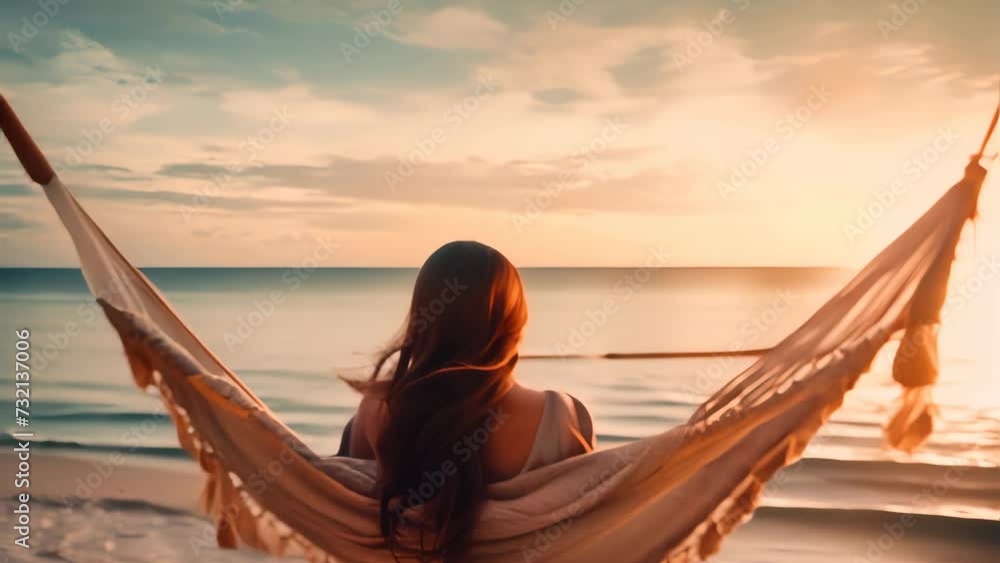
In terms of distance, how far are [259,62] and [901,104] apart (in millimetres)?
7726

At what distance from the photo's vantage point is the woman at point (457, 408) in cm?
141

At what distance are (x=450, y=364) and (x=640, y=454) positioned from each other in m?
0.39

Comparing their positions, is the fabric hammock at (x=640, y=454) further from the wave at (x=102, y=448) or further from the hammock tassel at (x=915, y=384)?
the wave at (x=102, y=448)

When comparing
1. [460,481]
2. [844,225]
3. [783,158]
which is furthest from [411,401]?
[844,225]

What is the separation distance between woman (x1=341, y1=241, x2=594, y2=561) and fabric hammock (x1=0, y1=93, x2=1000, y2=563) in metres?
0.04

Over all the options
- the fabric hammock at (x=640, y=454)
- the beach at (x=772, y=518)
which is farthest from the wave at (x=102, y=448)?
the fabric hammock at (x=640, y=454)

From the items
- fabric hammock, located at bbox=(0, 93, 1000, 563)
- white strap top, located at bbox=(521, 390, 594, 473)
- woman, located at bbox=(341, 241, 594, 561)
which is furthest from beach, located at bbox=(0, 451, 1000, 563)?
white strap top, located at bbox=(521, 390, 594, 473)

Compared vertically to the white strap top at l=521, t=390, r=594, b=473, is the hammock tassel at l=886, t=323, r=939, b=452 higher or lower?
higher

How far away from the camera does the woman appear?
1.41 m

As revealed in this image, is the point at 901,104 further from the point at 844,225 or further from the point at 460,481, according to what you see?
the point at 460,481

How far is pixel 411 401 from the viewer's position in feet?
4.64


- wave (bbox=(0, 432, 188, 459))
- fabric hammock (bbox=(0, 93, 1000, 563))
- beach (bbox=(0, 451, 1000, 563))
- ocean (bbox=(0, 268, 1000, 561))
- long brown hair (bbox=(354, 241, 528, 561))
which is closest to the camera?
long brown hair (bbox=(354, 241, 528, 561))

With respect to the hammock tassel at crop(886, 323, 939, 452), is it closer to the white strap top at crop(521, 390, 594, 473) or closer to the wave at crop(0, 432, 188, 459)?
the white strap top at crop(521, 390, 594, 473)

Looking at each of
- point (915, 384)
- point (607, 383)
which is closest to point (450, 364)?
point (915, 384)
